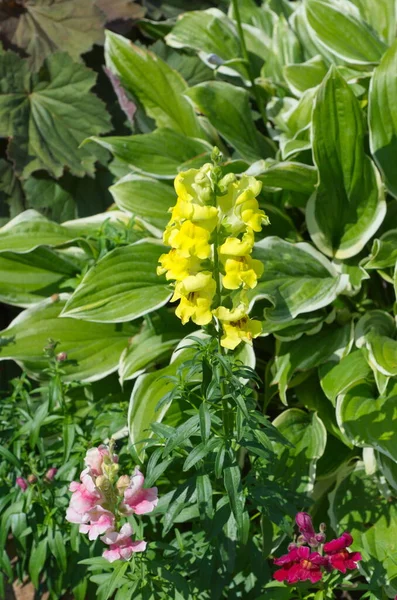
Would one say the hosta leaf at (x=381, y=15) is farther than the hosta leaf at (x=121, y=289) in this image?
Yes

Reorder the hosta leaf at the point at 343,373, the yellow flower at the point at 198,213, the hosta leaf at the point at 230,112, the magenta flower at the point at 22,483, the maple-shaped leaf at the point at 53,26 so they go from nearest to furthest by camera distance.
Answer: the yellow flower at the point at 198,213 < the magenta flower at the point at 22,483 < the hosta leaf at the point at 343,373 < the hosta leaf at the point at 230,112 < the maple-shaped leaf at the point at 53,26

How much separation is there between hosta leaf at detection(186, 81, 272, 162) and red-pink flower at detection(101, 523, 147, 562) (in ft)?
Answer: 4.29

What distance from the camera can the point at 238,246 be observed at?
1.29m

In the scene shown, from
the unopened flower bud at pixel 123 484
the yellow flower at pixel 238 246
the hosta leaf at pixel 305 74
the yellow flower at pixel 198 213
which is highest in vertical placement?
the yellow flower at pixel 198 213

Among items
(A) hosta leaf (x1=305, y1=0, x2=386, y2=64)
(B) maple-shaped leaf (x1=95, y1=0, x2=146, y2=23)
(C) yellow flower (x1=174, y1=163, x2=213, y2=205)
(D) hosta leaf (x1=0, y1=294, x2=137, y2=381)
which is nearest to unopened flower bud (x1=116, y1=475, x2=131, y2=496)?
(C) yellow flower (x1=174, y1=163, x2=213, y2=205)

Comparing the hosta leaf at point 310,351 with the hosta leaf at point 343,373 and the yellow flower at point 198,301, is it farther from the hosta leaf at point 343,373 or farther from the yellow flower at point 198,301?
the yellow flower at point 198,301

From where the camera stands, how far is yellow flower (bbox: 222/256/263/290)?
130 centimetres

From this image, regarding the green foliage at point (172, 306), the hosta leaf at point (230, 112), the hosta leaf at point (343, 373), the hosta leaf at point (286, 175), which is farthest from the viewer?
the hosta leaf at point (230, 112)

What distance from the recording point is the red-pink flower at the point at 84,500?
1424 millimetres

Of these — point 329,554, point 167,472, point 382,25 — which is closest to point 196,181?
point 329,554

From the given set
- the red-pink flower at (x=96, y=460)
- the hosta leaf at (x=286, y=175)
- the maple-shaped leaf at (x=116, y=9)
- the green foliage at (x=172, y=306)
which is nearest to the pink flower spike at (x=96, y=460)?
the red-pink flower at (x=96, y=460)

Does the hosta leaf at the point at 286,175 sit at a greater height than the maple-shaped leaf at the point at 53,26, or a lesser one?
lesser

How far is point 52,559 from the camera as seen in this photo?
1958 mm

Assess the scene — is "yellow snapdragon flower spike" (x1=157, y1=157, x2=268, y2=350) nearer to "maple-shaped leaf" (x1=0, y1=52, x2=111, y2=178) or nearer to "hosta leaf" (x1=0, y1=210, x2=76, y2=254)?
"hosta leaf" (x1=0, y1=210, x2=76, y2=254)
